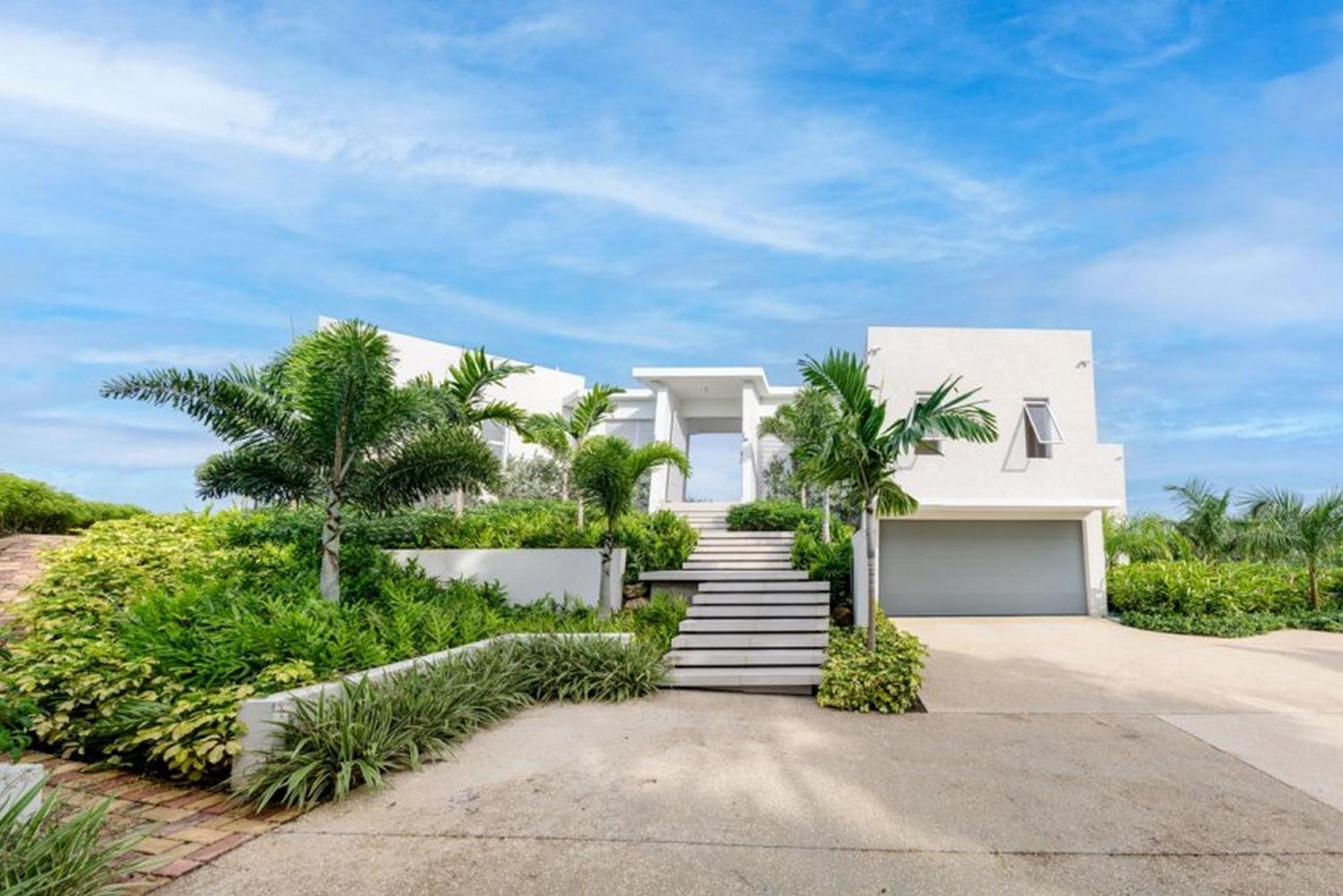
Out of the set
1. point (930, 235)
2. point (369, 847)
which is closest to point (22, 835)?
point (369, 847)

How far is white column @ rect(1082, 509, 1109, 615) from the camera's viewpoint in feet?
43.7

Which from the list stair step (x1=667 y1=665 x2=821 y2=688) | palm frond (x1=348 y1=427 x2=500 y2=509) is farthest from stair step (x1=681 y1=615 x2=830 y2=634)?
palm frond (x1=348 y1=427 x2=500 y2=509)

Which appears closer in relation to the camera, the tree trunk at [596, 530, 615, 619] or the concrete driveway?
the concrete driveway

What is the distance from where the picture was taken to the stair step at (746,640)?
27.0 ft

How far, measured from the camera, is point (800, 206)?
9.27 m

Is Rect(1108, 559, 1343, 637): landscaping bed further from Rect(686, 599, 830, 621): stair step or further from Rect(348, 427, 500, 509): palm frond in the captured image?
Rect(348, 427, 500, 509): palm frond

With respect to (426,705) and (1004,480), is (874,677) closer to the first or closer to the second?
(426,705)

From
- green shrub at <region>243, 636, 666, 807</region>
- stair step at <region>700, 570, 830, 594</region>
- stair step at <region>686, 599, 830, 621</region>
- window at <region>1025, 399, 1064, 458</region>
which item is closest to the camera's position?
green shrub at <region>243, 636, 666, 807</region>

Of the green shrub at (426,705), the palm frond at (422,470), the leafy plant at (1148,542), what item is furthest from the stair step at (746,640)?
the leafy plant at (1148,542)

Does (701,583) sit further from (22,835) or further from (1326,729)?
(22,835)

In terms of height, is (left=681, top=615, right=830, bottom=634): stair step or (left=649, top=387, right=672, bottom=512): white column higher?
(left=649, top=387, right=672, bottom=512): white column

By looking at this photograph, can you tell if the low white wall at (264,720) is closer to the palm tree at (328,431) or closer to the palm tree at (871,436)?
the palm tree at (328,431)

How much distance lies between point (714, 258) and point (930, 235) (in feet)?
10.4

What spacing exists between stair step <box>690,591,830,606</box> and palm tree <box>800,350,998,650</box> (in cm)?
182
